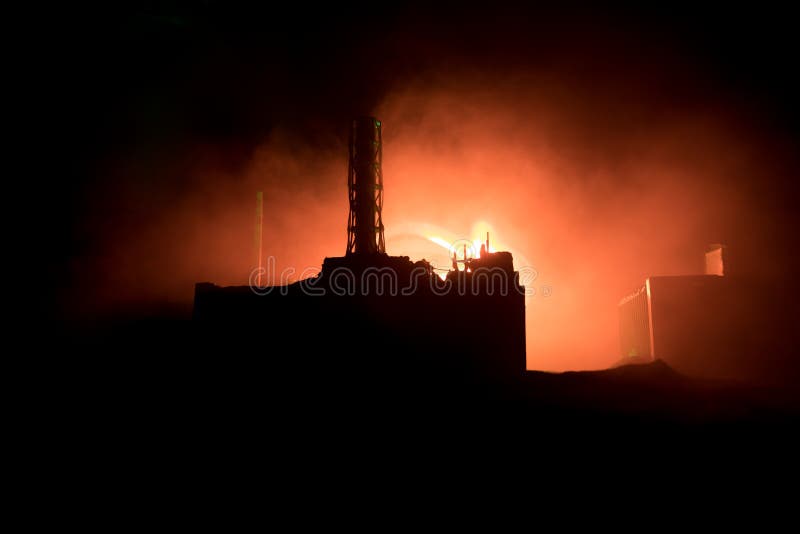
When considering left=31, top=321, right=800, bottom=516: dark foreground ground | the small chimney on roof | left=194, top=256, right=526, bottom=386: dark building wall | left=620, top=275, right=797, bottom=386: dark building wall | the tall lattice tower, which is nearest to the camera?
left=31, top=321, right=800, bottom=516: dark foreground ground

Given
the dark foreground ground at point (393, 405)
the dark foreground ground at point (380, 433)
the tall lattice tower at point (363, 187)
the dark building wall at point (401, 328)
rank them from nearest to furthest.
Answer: the dark foreground ground at point (380, 433) < the dark foreground ground at point (393, 405) < the dark building wall at point (401, 328) < the tall lattice tower at point (363, 187)

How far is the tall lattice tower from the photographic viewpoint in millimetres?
27172

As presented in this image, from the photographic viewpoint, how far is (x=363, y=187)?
2725 cm

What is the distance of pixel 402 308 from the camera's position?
21.8 meters

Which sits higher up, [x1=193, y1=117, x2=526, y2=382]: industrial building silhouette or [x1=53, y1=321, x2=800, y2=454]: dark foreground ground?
[x1=193, y1=117, x2=526, y2=382]: industrial building silhouette

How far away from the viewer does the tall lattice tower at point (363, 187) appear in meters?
27.2

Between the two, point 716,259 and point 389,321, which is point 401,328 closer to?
point 389,321

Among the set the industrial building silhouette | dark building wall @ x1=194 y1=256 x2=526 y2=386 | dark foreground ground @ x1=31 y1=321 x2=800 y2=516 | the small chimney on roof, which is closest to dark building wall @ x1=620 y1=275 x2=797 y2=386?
the small chimney on roof

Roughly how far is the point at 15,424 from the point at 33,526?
5.76 metres

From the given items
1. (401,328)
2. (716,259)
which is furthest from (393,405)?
(716,259)

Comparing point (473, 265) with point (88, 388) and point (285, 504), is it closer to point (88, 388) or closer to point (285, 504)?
point (285, 504)

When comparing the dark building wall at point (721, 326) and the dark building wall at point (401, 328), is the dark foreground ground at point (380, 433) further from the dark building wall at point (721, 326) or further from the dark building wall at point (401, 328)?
the dark building wall at point (721, 326)

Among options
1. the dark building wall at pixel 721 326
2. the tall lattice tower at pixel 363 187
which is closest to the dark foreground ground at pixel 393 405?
the tall lattice tower at pixel 363 187

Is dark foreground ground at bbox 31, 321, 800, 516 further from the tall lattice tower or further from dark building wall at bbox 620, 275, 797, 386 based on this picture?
dark building wall at bbox 620, 275, 797, 386
